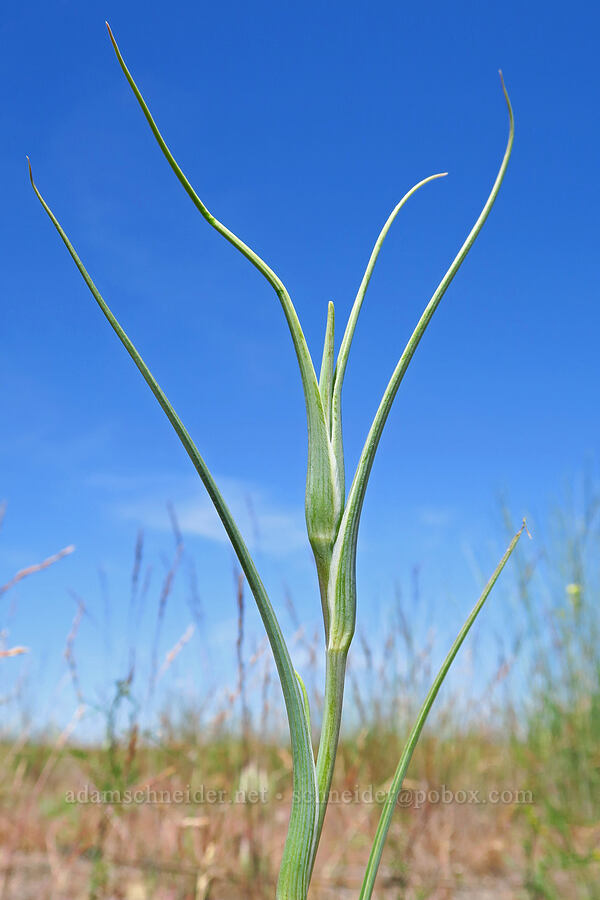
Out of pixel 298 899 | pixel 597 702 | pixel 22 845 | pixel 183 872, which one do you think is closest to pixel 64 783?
pixel 22 845

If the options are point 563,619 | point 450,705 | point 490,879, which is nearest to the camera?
point 490,879

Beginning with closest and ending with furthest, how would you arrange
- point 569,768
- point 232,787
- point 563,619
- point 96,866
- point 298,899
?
point 298,899 → point 96,866 → point 232,787 → point 569,768 → point 563,619

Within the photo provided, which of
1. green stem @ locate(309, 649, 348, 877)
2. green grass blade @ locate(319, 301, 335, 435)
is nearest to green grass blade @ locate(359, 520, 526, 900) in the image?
green stem @ locate(309, 649, 348, 877)

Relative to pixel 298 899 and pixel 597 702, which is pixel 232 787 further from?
pixel 597 702

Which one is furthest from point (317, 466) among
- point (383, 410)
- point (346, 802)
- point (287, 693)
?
point (346, 802)

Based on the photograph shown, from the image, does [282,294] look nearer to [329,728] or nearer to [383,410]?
[383,410]

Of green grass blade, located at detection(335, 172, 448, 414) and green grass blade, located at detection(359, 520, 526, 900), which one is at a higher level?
green grass blade, located at detection(335, 172, 448, 414)

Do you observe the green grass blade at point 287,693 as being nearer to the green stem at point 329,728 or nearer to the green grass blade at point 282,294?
the green stem at point 329,728

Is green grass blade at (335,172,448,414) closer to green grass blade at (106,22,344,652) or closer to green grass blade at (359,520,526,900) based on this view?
green grass blade at (106,22,344,652)

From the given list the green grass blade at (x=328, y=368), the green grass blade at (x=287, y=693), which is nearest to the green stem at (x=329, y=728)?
the green grass blade at (x=287, y=693)

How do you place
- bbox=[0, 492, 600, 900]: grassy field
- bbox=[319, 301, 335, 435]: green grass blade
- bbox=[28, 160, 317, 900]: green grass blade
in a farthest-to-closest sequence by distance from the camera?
bbox=[0, 492, 600, 900]: grassy field
bbox=[319, 301, 335, 435]: green grass blade
bbox=[28, 160, 317, 900]: green grass blade
